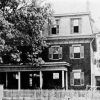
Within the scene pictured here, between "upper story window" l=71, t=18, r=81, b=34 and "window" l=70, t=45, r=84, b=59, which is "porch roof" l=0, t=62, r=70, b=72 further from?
"upper story window" l=71, t=18, r=81, b=34

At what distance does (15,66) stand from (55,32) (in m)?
6.59

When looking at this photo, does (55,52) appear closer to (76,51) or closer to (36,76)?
(76,51)

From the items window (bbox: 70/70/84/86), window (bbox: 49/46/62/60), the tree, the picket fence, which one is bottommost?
the picket fence

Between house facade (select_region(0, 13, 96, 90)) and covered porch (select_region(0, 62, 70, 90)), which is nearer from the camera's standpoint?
covered porch (select_region(0, 62, 70, 90))

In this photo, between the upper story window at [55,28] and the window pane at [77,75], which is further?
the upper story window at [55,28]

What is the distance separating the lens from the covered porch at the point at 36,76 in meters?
38.7

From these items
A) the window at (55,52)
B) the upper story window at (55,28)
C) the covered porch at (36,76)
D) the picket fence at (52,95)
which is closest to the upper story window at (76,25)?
the upper story window at (55,28)

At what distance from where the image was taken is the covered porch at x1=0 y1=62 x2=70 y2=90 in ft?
127

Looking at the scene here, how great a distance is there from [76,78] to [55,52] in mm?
4001

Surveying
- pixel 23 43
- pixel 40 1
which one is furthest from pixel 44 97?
pixel 40 1

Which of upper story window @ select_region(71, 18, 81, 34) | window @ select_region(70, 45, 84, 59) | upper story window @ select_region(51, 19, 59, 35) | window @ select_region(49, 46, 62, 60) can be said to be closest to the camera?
window @ select_region(70, 45, 84, 59)

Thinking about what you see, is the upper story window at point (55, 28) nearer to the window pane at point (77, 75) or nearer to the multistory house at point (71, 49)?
the multistory house at point (71, 49)

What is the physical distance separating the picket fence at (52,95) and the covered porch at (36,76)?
22.2ft

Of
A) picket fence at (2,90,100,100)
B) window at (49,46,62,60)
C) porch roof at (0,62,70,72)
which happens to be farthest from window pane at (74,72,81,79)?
picket fence at (2,90,100,100)
